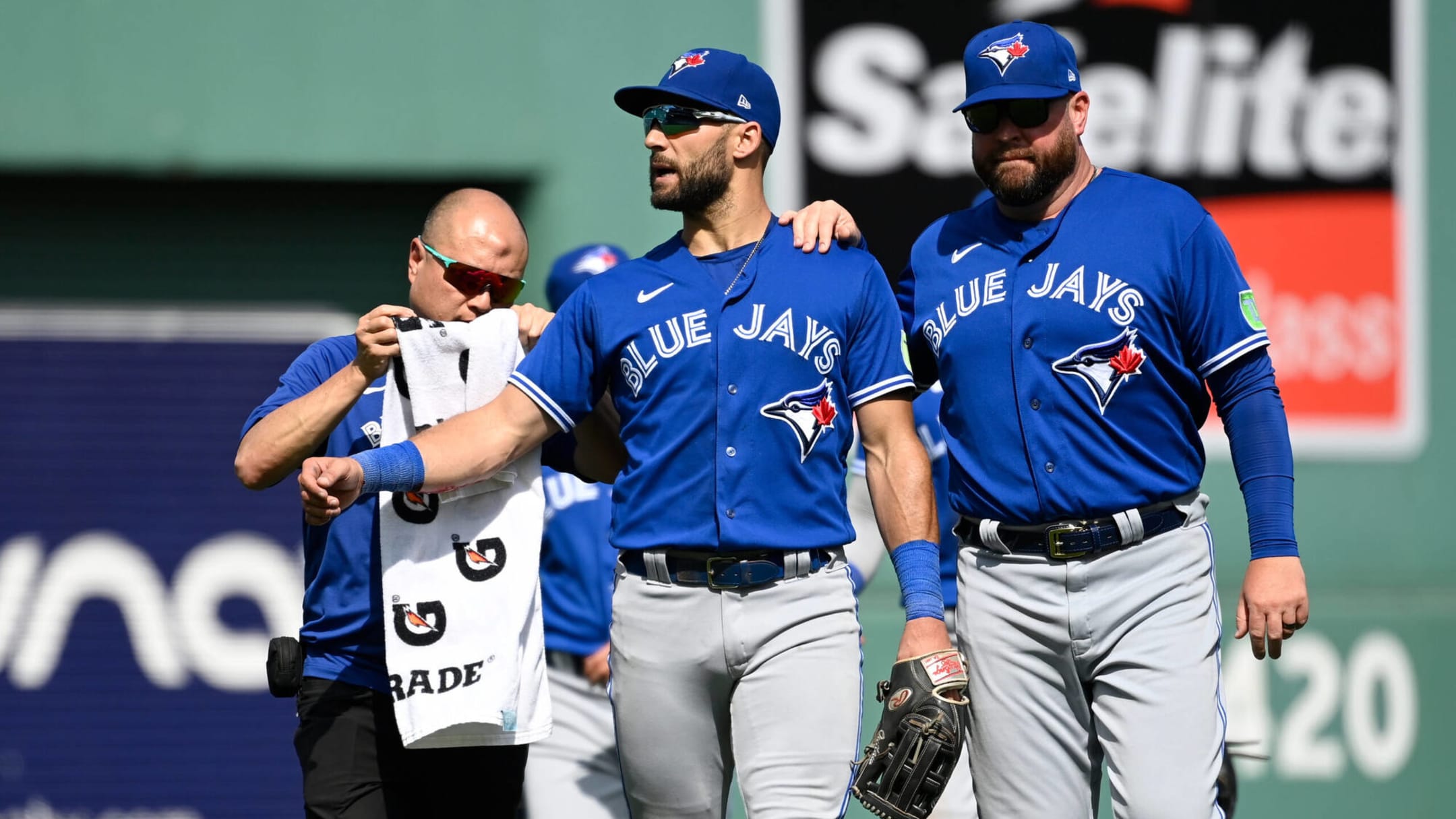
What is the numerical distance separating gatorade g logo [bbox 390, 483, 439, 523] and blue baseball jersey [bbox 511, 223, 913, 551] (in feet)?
1.23

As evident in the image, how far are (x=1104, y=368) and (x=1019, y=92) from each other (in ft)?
2.30

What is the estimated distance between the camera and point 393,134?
23.5 ft

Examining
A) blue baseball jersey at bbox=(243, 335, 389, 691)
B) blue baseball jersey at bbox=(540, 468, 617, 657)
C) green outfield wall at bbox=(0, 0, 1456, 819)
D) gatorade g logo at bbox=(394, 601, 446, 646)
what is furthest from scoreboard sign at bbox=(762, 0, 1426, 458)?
gatorade g logo at bbox=(394, 601, 446, 646)

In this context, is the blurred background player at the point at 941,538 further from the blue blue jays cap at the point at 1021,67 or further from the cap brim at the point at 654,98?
the cap brim at the point at 654,98

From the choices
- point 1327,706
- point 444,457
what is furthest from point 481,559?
point 1327,706

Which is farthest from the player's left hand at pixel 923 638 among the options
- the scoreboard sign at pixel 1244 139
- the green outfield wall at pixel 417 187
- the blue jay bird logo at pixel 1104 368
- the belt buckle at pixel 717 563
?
the scoreboard sign at pixel 1244 139

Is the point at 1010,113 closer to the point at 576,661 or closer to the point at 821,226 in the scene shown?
the point at 821,226

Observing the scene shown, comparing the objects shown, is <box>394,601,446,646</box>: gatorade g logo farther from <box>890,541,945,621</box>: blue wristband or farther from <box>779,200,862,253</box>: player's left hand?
<box>779,200,862,253</box>: player's left hand

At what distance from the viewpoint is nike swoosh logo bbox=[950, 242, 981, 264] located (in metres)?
4.15

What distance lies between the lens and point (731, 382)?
12.7 feet

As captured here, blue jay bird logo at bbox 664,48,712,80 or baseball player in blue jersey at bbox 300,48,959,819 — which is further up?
blue jay bird logo at bbox 664,48,712,80

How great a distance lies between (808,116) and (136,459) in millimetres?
3398

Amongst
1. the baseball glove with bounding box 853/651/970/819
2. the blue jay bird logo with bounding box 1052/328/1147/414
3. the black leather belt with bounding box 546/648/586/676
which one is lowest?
the black leather belt with bounding box 546/648/586/676

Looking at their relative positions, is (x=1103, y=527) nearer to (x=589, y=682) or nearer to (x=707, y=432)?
(x=707, y=432)
